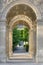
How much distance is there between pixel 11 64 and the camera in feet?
73.2

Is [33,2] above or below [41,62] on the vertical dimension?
above


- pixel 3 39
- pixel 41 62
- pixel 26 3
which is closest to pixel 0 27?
pixel 3 39

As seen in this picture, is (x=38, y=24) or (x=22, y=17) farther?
(x=22, y=17)

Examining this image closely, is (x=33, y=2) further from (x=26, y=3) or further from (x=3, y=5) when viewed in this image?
(x=3, y=5)

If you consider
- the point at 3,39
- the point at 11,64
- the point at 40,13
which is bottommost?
the point at 11,64

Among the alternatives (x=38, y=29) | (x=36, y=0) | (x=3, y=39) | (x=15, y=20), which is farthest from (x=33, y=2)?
(x=15, y=20)

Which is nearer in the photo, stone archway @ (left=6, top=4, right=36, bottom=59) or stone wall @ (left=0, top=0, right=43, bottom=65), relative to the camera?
stone wall @ (left=0, top=0, right=43, bottom=65)

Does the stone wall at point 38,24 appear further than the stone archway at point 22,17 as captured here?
No

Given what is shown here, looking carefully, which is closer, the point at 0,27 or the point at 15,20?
the point at 0,27

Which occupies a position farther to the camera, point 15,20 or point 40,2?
point 15,20

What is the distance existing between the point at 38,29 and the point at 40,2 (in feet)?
7.03

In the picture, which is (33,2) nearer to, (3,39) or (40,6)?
(40,6)

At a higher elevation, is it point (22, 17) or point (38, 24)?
point (22, 17)

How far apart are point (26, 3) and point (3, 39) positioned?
11.1ft
